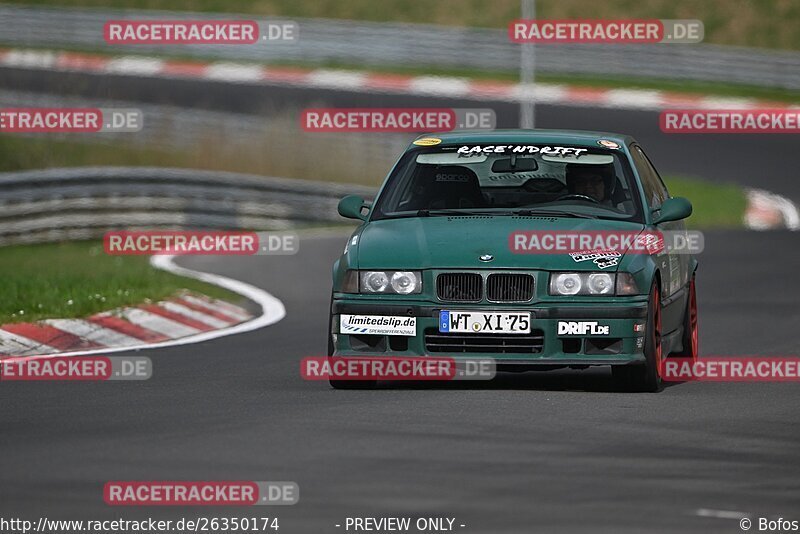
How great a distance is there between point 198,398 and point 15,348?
2.86 m

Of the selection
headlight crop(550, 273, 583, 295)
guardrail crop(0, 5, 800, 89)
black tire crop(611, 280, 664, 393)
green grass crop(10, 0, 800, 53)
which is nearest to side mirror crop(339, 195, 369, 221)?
headlight crop(550, 273, 583, 295)

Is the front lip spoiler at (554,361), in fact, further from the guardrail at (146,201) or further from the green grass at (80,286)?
the guardrail at (146,201)

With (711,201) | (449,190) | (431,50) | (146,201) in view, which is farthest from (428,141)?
(431,50)

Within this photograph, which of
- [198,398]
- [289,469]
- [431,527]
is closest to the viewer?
[431,527]

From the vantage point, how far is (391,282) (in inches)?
435

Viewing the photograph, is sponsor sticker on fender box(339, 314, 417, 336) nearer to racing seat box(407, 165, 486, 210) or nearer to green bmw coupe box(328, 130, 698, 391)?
green bmw coupe box(328, 130, 698, 391)

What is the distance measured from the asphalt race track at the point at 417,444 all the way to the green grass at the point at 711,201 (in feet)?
42.6

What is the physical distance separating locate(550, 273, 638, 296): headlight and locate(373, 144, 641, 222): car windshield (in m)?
0.82

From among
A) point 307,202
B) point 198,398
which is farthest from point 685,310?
point 307,202

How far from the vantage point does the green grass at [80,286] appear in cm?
1434

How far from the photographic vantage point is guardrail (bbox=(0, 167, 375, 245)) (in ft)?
74.9

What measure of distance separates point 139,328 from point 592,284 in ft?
15.3

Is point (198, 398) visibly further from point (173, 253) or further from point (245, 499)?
point (173, 253)

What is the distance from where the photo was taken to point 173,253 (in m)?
21.8
